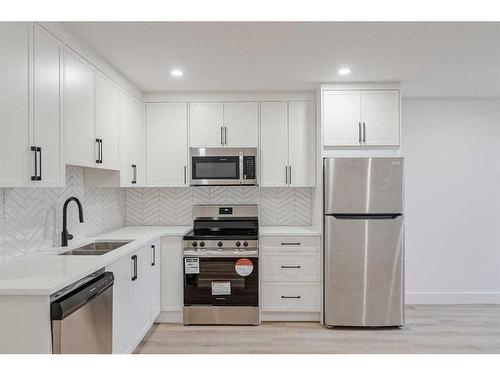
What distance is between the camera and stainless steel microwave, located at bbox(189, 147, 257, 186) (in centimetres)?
366

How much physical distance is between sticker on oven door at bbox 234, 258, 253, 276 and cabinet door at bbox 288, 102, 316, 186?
98 centimetres

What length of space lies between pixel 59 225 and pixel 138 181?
3.38 feet

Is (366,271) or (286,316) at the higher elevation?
(366,271)

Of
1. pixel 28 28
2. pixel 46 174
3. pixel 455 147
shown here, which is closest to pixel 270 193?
pixel 455 147

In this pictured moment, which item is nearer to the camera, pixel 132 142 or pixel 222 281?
pixel 222 281

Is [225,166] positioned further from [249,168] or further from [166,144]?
[166,144]

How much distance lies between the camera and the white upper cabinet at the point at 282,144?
372cm

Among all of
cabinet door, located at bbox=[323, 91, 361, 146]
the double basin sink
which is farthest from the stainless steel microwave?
the double basin sink

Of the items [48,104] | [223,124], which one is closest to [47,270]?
[48,104]

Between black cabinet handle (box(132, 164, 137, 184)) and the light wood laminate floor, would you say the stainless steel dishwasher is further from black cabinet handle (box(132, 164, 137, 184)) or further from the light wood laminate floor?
black cabinet handle (box(132, 164, 137, 184))

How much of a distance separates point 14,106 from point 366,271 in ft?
9.75

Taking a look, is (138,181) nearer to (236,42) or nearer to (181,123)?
(181,123)

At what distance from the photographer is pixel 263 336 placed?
3123 mm

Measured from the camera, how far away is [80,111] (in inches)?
95.7
